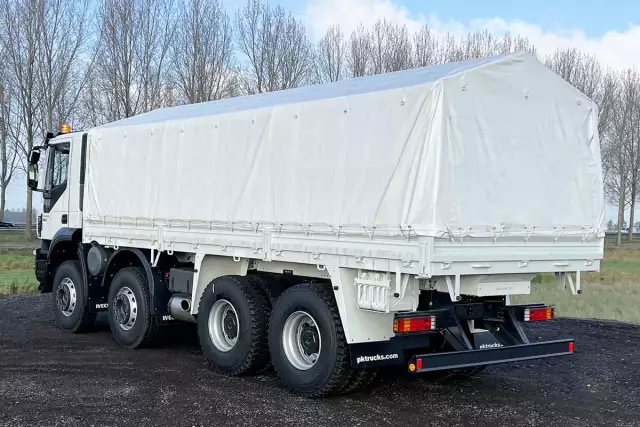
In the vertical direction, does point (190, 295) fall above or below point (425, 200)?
below

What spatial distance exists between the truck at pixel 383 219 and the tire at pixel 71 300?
7.41ft

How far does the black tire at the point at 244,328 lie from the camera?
7762 millimetres

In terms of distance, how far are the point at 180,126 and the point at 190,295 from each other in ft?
6.94

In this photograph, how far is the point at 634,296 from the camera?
1675 cm

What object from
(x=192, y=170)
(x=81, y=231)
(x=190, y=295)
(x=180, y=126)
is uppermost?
(x=180, y=126)

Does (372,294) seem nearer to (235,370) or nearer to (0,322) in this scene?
(235,370)

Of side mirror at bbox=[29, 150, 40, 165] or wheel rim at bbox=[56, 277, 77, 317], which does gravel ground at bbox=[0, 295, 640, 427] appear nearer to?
wheel rim at bbox=[56, 277, 77, 317]

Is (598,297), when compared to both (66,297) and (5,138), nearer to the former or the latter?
(66,297)

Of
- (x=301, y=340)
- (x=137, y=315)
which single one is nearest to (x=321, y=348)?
(x=301, y=340)

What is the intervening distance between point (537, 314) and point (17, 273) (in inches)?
713

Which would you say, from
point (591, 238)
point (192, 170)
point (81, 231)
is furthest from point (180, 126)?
point (591, 238)

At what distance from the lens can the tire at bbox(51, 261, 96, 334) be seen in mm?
10836

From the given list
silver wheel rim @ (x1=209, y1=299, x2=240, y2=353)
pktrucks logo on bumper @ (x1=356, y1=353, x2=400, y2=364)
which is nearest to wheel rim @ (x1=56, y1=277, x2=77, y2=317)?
silver wheel rim @ (x1=209, y1=299, x2=240, y2=353)

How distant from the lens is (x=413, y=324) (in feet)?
21.3
